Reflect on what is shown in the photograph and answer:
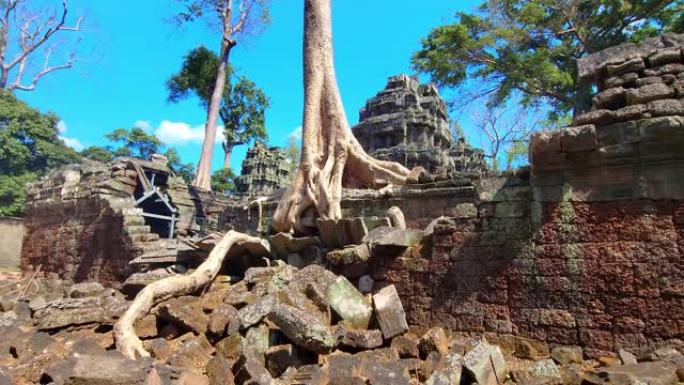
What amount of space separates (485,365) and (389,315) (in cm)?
94

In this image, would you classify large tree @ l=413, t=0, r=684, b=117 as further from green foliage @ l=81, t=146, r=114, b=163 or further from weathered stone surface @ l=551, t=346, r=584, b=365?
A: green foliage @ l=81, t=146, r=114, b=163

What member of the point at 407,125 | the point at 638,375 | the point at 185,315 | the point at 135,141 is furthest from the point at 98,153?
the point at 638,375

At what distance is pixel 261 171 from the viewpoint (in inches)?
1022

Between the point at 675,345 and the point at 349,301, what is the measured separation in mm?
2444

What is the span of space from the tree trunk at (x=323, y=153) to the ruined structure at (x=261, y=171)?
1710 cm

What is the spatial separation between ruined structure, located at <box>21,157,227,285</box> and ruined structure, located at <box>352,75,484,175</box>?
7344 mm

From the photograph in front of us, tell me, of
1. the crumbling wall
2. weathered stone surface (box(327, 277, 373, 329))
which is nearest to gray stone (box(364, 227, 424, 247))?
the crumbling wall

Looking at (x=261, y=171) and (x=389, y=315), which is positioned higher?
(x=261, y=171)

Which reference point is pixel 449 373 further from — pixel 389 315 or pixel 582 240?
pixel 582 240

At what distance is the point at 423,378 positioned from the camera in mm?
3195

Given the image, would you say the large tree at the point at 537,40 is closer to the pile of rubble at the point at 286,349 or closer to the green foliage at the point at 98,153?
the pile of rubble at the point at 286,349

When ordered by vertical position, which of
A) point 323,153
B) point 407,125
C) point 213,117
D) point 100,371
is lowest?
point 100,371

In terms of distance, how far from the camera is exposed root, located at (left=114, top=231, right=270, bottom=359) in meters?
3.79

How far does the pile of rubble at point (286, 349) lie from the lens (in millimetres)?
2971
